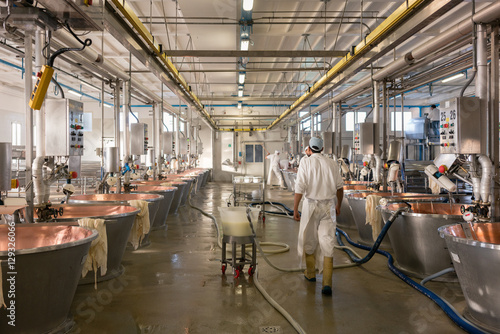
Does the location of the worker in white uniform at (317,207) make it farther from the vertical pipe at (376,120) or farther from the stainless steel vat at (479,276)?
the vertical pipe at (376,120)

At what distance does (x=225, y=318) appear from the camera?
3.31m

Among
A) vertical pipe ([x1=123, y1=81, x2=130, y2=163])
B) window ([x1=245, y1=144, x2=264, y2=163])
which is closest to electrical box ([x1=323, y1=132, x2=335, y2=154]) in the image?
vertical pipe ([x1=123, y1=81, x2=130, y2=163])

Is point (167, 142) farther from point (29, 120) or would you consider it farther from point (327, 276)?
point (327, 276)

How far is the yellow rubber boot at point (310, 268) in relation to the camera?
428 cm

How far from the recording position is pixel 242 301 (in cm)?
370

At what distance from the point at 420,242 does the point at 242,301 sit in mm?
1934

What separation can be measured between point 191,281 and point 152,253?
4.58 feet

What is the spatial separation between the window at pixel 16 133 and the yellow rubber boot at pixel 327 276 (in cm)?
1428

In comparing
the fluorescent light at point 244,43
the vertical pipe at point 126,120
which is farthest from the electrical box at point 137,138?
the fluorescent light at point 244,43

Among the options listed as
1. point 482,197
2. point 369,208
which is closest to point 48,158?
point 369,208

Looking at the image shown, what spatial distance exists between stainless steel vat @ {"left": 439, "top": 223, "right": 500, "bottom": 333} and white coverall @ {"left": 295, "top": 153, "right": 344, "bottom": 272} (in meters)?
1.14

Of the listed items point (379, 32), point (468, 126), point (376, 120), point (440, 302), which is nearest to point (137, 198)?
point (379, 32)

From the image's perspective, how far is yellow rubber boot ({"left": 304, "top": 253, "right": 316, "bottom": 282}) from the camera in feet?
14.0

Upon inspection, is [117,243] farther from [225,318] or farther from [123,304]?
[225,318]
